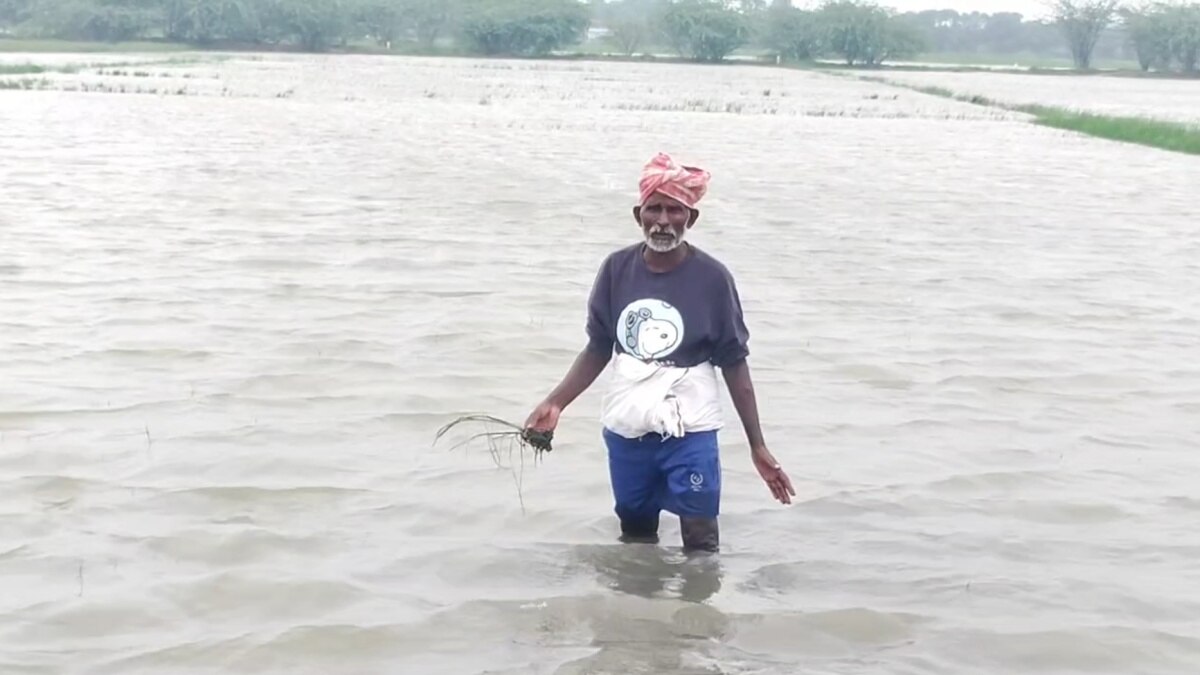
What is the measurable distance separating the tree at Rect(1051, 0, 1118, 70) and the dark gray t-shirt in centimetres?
10762

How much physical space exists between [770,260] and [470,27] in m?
87.0

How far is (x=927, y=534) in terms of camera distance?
18.3 feet

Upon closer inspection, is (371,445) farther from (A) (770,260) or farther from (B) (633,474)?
(A) (770,260)

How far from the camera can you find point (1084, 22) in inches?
4232

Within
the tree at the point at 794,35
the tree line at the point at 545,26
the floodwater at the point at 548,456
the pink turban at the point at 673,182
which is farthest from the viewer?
the tree at the point at 794,35

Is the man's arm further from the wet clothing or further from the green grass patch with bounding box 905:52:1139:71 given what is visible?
the green grass patch with bounding box 905:52:1139:71

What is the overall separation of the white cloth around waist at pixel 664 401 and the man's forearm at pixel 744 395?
0.18 ft

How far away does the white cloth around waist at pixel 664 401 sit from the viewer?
463cm

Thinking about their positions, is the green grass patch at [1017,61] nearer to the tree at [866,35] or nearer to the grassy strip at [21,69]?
the tree at [866,35]

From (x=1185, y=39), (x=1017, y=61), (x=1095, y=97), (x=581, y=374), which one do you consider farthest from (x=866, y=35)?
(x=581, y=374)

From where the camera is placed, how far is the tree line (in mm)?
91438

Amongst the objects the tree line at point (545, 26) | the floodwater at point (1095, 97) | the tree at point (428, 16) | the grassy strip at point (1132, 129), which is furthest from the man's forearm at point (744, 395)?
the tree at point (428, 16)

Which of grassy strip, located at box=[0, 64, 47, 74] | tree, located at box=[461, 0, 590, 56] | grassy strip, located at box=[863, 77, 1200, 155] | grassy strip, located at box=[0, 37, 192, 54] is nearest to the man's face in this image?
grassy strip, located at box=[863, 77, 1200, 155]

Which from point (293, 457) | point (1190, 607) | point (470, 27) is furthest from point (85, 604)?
point (470, 27)
